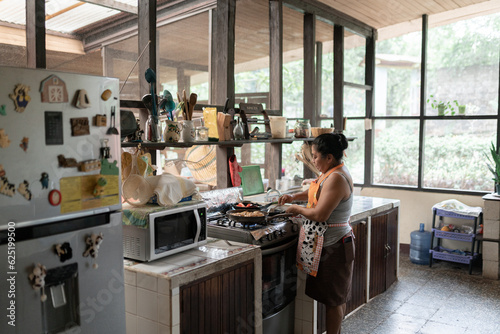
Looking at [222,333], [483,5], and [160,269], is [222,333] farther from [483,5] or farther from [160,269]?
[483,5]

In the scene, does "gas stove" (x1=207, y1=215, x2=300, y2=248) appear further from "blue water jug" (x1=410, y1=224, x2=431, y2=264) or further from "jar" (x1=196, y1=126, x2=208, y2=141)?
"blue water jug" (x1=410, y1=224, x2=431, y2=264)

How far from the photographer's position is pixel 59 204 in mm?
1718

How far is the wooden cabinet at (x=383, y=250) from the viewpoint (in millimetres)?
4035

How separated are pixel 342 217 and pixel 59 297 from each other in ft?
5.82

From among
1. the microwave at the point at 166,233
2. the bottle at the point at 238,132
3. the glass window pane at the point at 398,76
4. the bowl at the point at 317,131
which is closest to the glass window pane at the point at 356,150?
the glass window pane at the point at 398,76

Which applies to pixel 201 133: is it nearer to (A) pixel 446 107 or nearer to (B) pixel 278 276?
(B) pixel 278 276

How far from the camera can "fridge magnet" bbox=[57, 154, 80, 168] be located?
5.62 feet

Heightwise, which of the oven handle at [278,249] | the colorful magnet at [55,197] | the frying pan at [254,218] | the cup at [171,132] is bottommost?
the oven handle at [278,249]

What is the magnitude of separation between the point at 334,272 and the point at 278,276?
0.36 meters

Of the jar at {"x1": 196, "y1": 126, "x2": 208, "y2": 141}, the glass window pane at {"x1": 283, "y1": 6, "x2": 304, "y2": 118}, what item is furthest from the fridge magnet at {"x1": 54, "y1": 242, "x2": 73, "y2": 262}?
the glass window pane at {"x1": 283, "y1": 6, "x2": 304, "y2": 118}

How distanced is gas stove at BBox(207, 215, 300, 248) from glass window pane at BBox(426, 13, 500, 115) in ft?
11.2

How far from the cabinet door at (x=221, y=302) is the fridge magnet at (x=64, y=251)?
22.4 inches

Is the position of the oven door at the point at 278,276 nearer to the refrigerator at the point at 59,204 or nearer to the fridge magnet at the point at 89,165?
the refrigerator at the point at 59,204

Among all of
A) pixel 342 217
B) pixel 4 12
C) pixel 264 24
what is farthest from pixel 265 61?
pixel 4 12
